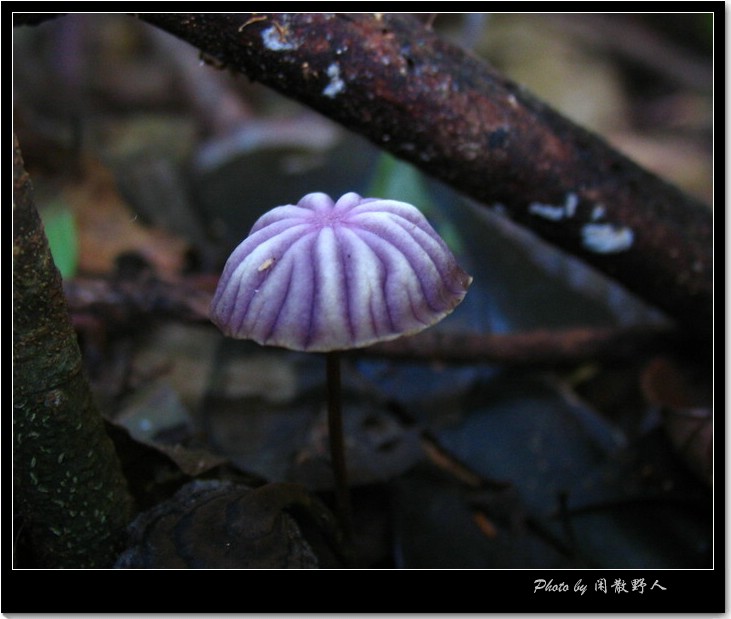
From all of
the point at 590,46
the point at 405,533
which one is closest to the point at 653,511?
the point at 405,533

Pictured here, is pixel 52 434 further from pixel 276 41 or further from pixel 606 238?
pixel 606 238

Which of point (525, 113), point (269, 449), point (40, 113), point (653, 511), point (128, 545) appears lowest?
point (653, 511)

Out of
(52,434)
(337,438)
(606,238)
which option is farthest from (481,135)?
(52,434)

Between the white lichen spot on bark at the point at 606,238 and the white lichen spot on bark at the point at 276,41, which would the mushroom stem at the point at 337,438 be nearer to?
the white lichen spot on bark at the point at 276,41

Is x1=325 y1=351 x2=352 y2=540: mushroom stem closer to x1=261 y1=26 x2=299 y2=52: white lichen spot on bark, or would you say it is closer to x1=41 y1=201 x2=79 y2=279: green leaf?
x1=261 y1=26 x2=299 y2=52: white lichen spot on bark

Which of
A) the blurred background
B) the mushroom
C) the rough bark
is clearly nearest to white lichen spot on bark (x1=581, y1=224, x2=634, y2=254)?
the rough bark

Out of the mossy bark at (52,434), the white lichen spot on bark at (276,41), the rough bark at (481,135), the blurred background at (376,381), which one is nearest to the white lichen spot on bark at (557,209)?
the rough bark at (481,135)

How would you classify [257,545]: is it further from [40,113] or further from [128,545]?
[40,113]

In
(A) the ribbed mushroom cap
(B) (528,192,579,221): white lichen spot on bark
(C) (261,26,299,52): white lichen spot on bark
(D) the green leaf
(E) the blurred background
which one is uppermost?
(C) (261,26,299,52): white lichen spot on bark
